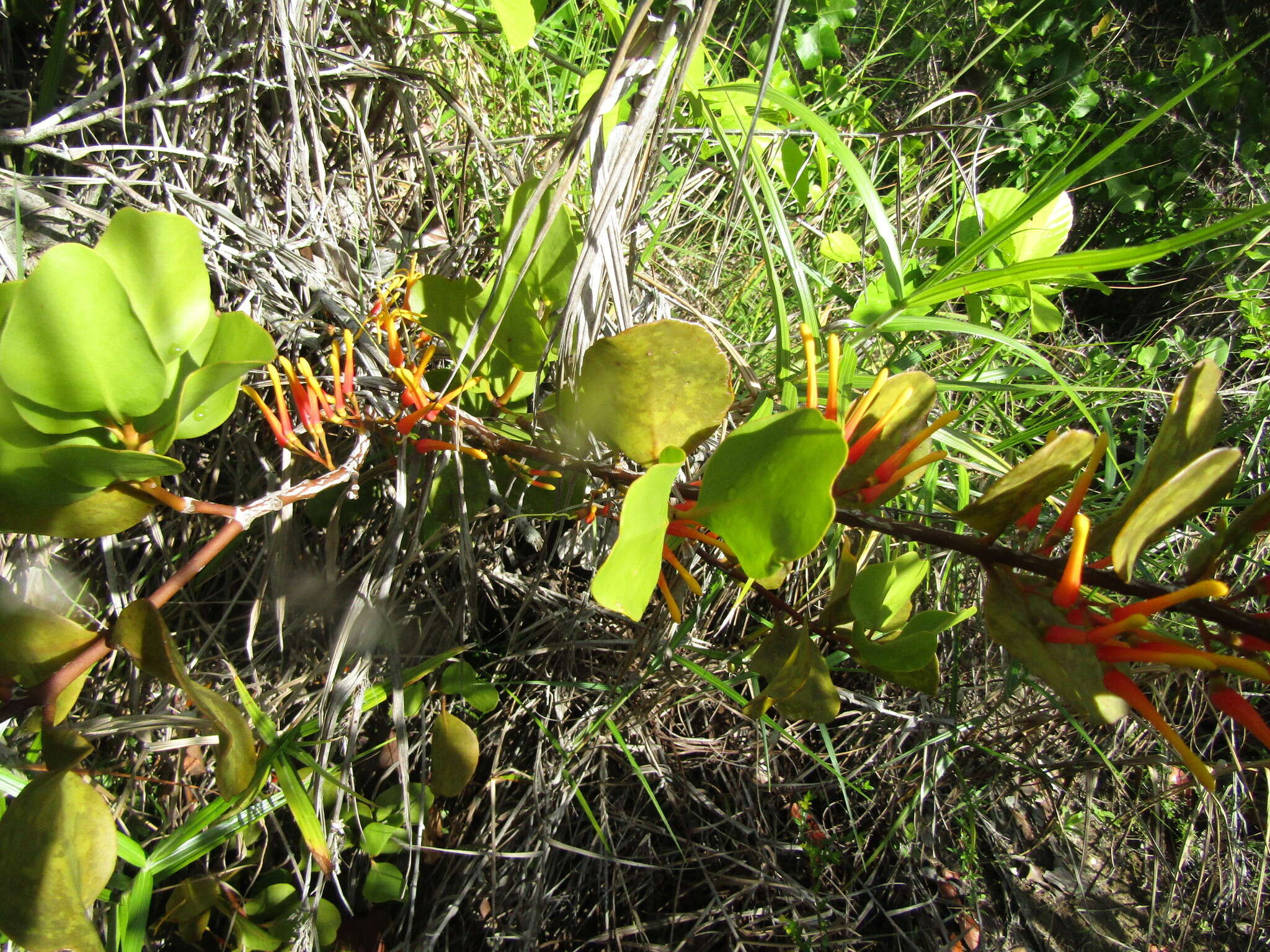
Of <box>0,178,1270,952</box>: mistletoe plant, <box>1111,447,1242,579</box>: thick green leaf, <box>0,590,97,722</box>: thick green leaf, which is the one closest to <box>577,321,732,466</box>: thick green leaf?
<box>0,178,1270,952</box>: mistletoe plant

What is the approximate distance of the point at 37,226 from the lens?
0.72m

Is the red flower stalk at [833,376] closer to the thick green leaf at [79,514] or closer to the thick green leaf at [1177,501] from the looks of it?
the thick green leaf at [1177,501]

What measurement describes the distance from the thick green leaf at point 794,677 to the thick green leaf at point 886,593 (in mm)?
41

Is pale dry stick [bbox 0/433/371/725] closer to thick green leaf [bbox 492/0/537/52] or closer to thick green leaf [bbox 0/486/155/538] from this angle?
thick green leaf [bbox 0/486/155/538]

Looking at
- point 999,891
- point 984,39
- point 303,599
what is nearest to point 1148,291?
point 984,39

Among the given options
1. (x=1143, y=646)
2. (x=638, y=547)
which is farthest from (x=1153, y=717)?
(x=638, y=547)

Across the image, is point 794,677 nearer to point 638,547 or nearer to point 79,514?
point 638,547

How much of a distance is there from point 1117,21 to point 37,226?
2.44 meters

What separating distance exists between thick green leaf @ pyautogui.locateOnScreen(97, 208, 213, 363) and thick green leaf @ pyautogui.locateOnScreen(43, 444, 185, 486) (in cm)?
8

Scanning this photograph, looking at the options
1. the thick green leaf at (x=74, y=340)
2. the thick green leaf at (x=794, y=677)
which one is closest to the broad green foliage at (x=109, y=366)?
the thick green leaf at (x=74, y=340)

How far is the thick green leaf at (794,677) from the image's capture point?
487mm

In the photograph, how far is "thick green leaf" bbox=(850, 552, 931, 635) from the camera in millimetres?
519

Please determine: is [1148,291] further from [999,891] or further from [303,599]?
[303,599]

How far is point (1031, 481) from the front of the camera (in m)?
0.40
